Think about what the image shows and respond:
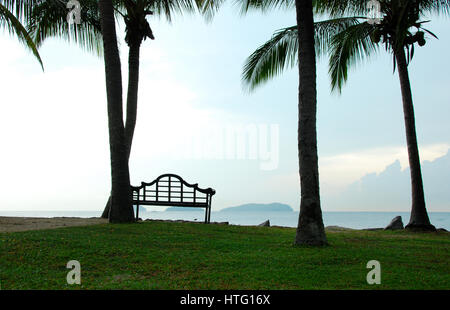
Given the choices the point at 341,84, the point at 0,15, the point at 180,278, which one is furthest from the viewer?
the point at 341,84

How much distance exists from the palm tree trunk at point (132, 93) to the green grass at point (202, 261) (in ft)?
16.0

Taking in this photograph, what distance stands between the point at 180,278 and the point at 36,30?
13.8 m

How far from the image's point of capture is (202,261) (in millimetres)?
6762

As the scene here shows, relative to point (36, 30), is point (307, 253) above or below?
below

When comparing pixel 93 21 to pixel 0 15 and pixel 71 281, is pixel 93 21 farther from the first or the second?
pixel 71 281

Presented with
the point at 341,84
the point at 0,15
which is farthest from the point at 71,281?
the point at 341,84

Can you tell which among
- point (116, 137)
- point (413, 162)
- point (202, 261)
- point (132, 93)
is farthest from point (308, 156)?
point (132, 93)

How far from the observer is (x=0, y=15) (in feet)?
40.8

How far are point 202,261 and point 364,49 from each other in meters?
11.3

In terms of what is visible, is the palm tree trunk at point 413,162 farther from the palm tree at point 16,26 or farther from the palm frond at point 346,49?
the palm tree at point 16,26

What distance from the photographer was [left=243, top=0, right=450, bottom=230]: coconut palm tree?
44.3 feet

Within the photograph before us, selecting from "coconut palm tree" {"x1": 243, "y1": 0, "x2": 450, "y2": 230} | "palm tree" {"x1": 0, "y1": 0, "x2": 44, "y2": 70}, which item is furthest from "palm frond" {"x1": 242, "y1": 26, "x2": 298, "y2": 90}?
"palm tree" {"x1": 0, "y1": 0, "x2": 44, "y2": 70}

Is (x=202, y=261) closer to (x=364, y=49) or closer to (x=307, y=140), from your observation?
(x=307, y=140)

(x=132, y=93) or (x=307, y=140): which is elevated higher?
(x=132, y=93)
